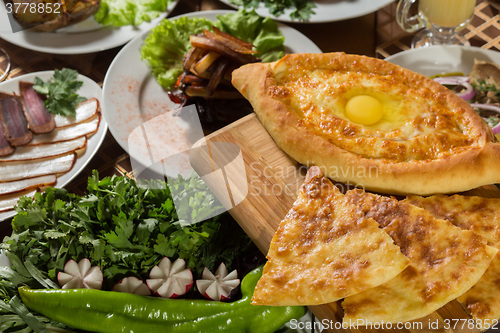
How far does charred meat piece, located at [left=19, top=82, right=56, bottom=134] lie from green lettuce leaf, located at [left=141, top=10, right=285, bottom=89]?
2.68 ft

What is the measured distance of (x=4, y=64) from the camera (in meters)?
4.29

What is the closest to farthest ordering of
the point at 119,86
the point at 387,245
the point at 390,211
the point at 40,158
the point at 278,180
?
the point at 387,245 → the point at 390,211 → the point at 278,180 → the point at 40,158 → the point at 119,86

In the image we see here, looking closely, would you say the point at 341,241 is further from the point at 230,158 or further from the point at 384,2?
the point at 384,2

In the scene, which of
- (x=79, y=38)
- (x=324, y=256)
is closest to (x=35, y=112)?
(x=79, y=38)

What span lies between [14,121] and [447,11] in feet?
10.3

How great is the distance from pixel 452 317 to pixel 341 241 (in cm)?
56

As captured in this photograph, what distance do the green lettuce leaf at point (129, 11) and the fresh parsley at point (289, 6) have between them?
66 centimetres

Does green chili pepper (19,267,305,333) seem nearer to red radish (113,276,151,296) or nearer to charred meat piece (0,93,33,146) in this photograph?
red radish (113,276,151,296)

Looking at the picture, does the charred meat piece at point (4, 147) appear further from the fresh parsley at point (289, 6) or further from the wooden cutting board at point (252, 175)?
the fresh parsley at point (289, 6)

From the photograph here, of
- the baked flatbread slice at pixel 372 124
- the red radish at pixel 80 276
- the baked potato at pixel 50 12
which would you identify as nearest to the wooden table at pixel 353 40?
the baked potato at pixel 50 12

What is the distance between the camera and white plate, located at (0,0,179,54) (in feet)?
13.5

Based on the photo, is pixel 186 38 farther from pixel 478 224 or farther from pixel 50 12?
pixel 478 224

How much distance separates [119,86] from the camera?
3.88 metres

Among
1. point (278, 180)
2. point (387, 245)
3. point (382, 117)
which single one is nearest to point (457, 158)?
point (382, 117)
